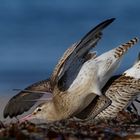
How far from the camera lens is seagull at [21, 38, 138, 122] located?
36.5 feet

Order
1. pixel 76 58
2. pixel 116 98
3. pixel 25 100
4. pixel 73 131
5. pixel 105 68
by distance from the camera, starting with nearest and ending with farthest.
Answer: pixel 73 131
pixel 76 58
pixel 105 68
pixel 116 98
pixel 25 100

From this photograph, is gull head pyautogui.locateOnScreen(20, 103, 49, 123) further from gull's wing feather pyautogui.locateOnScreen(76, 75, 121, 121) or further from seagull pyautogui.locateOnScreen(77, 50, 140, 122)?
seagull pyautogui.locateOnScreen(77, 50, 140, 122)

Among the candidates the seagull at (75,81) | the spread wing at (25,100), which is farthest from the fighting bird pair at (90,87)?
the spread wing at (25,100)

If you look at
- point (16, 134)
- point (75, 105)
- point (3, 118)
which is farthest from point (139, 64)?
point (16, 134)

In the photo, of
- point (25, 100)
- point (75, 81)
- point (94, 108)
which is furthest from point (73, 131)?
point (25, 100)

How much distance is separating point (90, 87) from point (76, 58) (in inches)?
17.9

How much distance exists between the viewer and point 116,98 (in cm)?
1132

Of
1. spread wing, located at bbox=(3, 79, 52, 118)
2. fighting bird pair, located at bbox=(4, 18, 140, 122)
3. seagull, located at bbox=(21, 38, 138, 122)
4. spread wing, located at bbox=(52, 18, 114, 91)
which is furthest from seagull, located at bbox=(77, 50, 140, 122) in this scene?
spread wing, located at bbox=(3, 79, 52, 118)

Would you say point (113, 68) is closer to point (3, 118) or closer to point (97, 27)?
point (97, 27)

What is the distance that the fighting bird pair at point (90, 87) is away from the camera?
436 inches

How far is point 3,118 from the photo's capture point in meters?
12.0

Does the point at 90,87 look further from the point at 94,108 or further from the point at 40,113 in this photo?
the point at 40,113

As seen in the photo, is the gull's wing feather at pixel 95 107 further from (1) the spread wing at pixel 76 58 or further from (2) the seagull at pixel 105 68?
(1) the spread wing at pixel 76 58

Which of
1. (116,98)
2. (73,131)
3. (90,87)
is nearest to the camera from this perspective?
(73,131)
